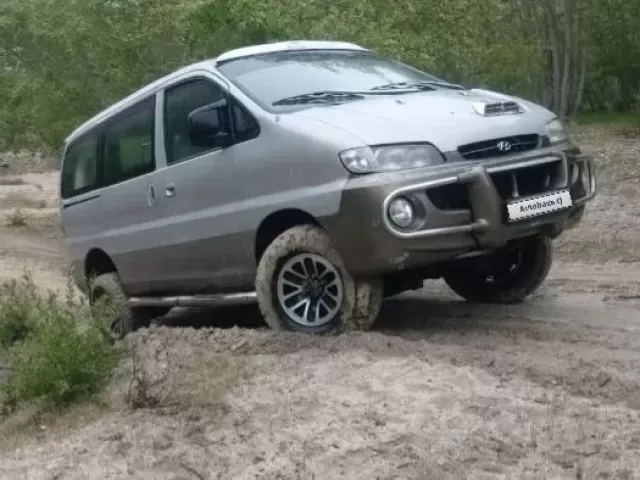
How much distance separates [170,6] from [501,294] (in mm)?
10800

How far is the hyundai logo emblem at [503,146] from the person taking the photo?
19.5 feet

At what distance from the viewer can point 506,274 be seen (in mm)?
7410

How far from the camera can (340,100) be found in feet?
20.9

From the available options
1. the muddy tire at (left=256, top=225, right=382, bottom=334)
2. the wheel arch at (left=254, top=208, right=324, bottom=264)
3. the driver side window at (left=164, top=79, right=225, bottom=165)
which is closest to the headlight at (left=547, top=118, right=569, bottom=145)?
the muddy tire at (left=256, top=225, right=382, bottom=334)

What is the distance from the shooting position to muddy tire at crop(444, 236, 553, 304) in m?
7.14

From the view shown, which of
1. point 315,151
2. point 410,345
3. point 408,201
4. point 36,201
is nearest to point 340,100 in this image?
point 315,151

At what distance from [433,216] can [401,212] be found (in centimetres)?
18

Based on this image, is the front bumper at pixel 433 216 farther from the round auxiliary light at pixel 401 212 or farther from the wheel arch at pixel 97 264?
the wheel arch at pixel 97 264

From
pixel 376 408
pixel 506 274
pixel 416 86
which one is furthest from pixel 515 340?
pixel 416 86

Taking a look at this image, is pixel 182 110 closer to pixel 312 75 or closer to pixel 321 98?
pixel 312 75

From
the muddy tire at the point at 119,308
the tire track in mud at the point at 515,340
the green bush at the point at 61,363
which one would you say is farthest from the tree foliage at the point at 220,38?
the green bush at the point at 61,363

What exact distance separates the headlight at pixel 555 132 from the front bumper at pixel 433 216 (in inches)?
19.3

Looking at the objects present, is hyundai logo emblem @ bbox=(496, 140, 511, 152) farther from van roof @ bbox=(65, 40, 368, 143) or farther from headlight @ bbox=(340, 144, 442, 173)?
van roof @ bbox=(65, 40, 368, 143)

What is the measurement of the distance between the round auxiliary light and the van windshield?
3.88 feet
